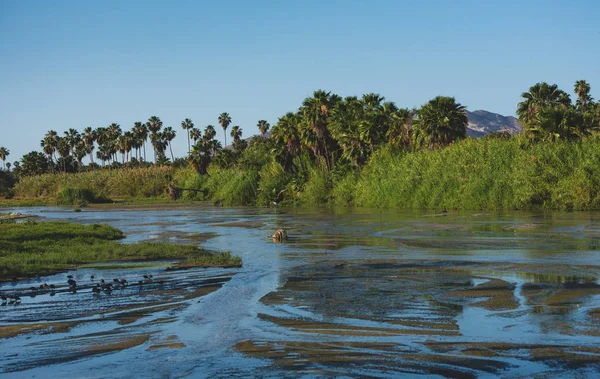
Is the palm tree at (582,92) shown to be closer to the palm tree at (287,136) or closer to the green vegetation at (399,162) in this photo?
the green vegetation at (399,162)

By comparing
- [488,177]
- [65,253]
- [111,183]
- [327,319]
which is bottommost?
[327,319]

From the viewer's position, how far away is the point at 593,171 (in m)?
49.8

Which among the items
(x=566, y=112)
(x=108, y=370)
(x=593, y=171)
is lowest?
(x=108, y=370)

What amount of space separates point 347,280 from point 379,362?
852 cm

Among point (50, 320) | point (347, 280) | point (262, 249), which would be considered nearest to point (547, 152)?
point (262, 249)

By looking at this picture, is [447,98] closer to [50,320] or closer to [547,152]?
[547,152]

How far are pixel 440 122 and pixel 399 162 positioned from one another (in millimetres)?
5345

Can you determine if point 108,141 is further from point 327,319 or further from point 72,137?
point 327,319

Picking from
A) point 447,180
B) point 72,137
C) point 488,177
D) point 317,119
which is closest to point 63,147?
point 72,137

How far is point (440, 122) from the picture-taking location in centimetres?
6412

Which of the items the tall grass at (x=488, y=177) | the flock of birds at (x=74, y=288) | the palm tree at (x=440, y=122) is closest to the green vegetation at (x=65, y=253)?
the flock of birds at (x=74, y=288)

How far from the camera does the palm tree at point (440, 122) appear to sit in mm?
63562

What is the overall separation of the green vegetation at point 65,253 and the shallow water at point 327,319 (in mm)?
967

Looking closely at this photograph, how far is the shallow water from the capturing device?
955cm
